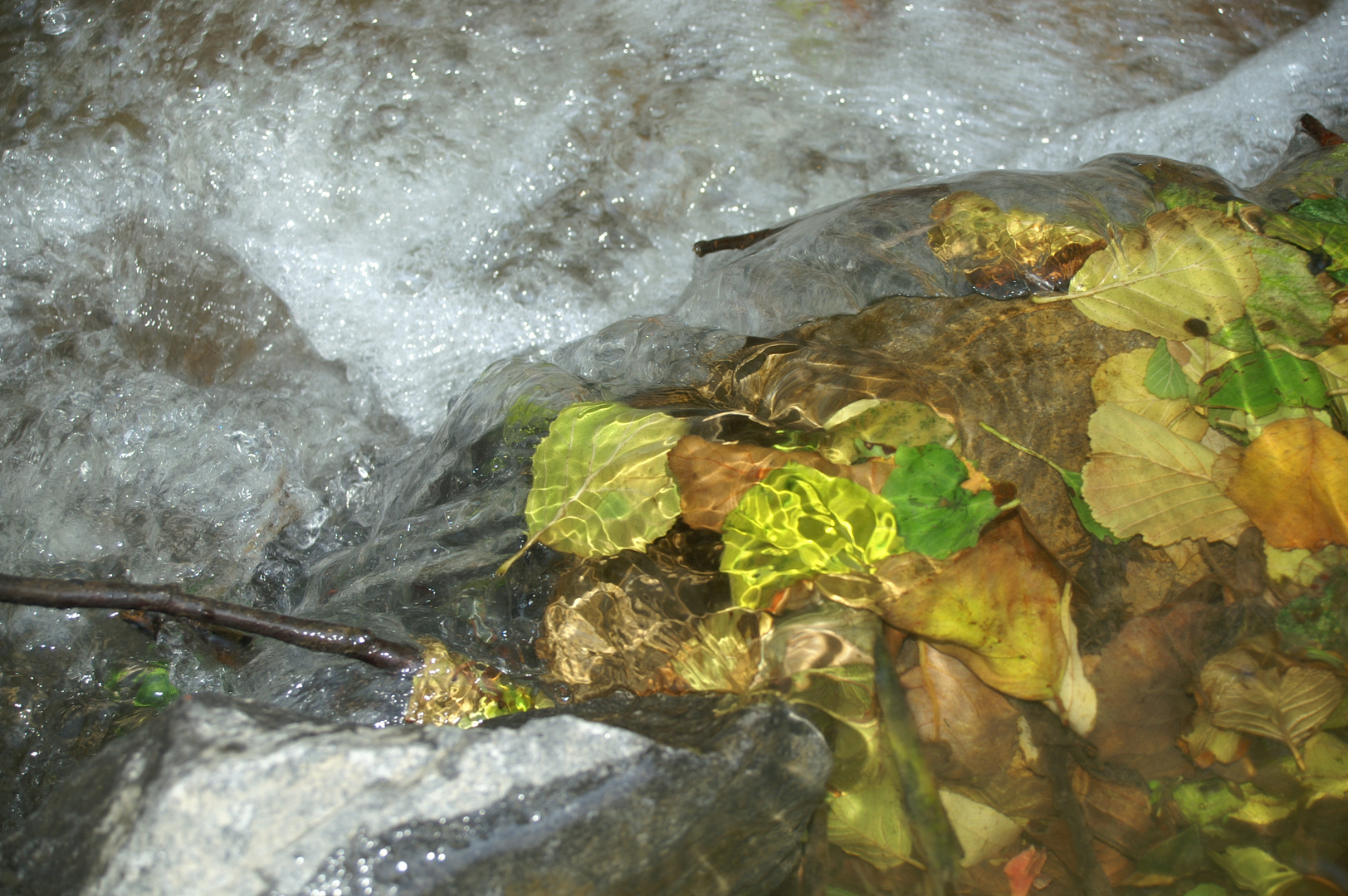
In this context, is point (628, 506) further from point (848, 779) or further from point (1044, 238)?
point (1044, 238)

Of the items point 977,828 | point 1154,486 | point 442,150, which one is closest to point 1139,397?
point 1154,486

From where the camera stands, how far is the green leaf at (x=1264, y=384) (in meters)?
1.37

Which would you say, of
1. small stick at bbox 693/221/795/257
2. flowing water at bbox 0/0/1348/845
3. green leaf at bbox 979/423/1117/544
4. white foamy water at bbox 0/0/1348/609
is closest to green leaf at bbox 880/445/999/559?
green leaf at bbox 979/423/1117/544

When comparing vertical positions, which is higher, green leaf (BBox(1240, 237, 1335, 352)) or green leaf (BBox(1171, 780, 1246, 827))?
green leaf (BBox(1240, 237, 1335, 352))

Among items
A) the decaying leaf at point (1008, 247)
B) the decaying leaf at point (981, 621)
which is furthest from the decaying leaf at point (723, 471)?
the decaying leaf at point (1008, 247)

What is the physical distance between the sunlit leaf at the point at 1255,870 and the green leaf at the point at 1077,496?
0.47 meters

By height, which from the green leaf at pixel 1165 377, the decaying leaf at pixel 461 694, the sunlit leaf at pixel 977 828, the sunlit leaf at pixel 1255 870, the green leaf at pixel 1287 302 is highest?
the green leaf at pixel 1287 302

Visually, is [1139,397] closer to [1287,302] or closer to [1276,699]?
[1287,302]

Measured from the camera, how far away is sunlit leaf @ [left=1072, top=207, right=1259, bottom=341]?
4.88 ft

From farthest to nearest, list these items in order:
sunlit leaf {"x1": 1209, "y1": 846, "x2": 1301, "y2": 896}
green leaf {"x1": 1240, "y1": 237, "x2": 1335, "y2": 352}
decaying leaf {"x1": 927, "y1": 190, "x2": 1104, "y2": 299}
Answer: decaying leaf {"x1": 927, "y1": 190, "x2": 1104, "y2": 299} → green leaf {"x1": 1240, "y1": 237, "x2": 1335, "y2": 352} → sunlit leaf {"x1": 1209, "y1": 846, "x2": 1301, "y2": 896}

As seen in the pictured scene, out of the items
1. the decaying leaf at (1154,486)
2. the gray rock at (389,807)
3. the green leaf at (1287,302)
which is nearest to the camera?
the gray rock at (389,807)

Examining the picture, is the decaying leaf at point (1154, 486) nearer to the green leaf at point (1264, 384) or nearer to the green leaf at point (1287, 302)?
the green leaf at point (1264, 384)

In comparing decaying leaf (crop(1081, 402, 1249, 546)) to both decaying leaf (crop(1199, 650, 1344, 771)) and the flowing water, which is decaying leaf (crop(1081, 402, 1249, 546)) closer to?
decaying leaf (crop(1199, 650, 1344, 771))

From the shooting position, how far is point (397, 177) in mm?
2701
